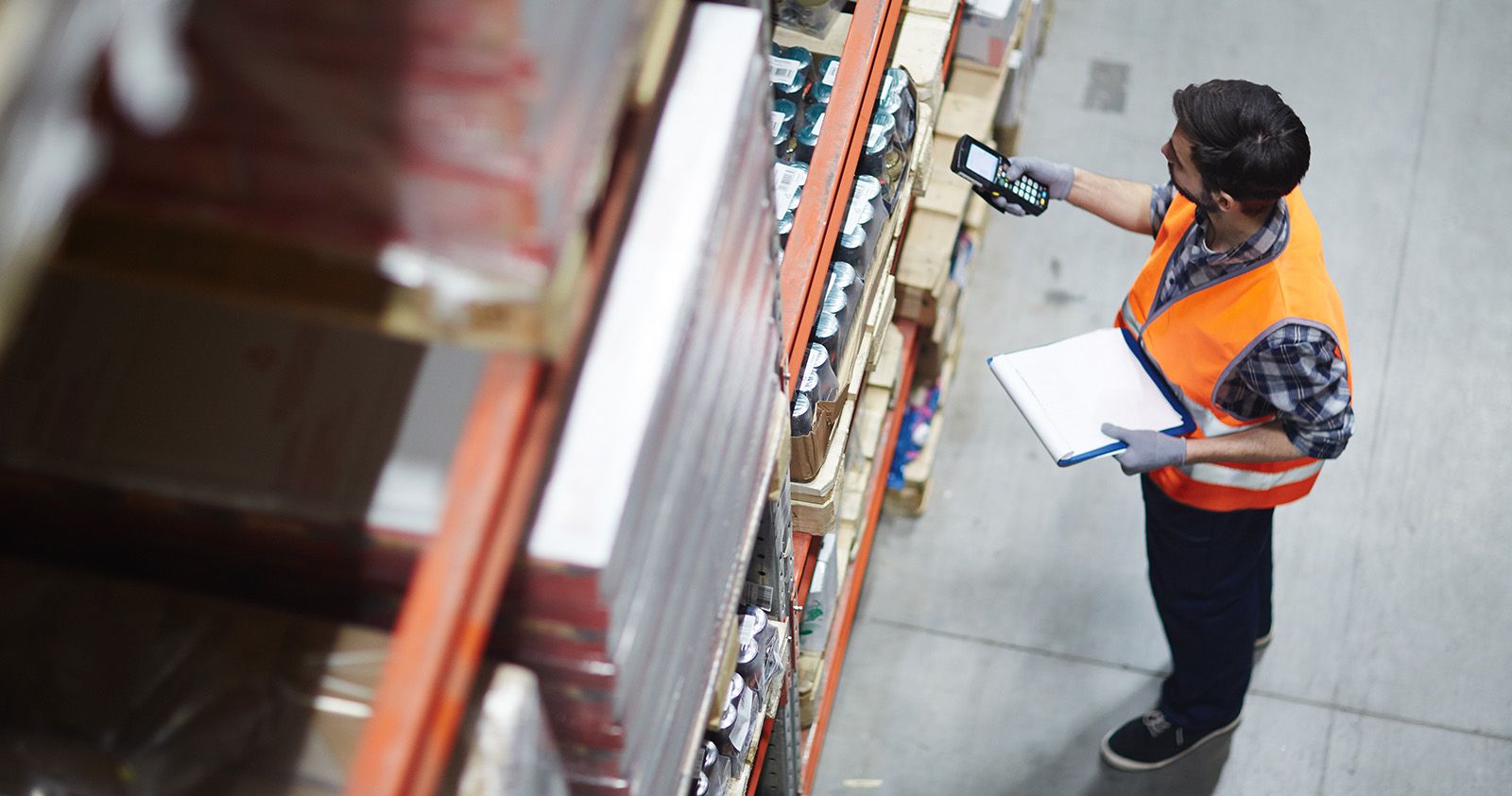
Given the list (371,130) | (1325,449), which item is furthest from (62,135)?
(1325,449)

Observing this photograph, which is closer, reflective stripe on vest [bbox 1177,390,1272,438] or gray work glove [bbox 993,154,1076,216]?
reflective stripe on vest [bbox 1177,390,1272,438]

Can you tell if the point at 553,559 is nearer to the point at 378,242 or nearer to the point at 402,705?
the point at 402,705

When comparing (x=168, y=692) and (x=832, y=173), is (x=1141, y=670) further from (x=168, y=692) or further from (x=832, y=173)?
(x=168, y=692)

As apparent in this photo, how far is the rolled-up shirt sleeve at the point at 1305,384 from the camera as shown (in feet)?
10.6

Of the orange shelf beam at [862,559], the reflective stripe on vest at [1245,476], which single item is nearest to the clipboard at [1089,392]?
the reflective stripe on vest at [1245,476]

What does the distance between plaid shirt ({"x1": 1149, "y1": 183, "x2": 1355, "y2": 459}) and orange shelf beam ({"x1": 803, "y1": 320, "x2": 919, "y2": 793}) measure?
1.50m

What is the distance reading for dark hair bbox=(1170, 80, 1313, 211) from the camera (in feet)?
10.3

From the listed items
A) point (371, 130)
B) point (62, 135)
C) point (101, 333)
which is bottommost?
point (101, 333)

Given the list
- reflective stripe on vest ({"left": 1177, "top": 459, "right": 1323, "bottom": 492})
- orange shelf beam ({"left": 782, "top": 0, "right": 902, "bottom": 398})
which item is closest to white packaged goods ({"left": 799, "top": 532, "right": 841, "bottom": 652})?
orange shelf beam ({"left": 782, "top": 0, "right": 902, "bottom": 398})

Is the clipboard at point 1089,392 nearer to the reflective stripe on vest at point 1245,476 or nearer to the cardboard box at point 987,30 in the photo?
the reflective stripe on vest at point 1245,476

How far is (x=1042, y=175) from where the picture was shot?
418 centimetres

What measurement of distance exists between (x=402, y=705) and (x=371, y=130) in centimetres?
59

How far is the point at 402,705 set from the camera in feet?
4.40

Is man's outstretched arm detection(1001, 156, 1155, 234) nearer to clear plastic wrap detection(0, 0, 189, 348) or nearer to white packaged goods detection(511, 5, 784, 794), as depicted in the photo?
white packaged goods detection(511, 5, 784, 794)
